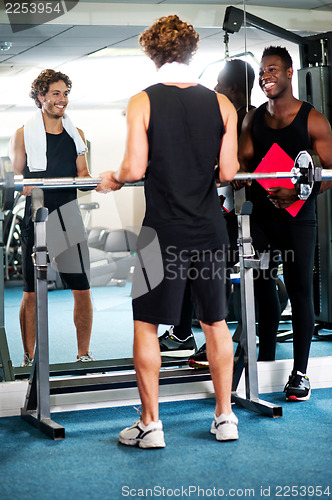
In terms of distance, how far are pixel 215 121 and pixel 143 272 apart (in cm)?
60

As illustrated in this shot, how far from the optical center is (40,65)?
10.8 feet

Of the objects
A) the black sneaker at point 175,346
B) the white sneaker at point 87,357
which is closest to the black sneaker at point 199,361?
the black sneaker at point 175,346

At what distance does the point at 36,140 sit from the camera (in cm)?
324

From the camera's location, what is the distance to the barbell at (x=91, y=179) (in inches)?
99.9

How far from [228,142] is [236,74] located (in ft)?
4.16

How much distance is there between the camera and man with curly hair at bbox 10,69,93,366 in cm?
323

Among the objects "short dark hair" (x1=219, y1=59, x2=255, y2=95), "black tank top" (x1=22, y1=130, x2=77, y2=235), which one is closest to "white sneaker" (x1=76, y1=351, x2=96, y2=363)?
"black tank top" (x1=22, y1=130, x2=77, y2=235)

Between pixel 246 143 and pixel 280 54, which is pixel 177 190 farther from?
pixel 280 54

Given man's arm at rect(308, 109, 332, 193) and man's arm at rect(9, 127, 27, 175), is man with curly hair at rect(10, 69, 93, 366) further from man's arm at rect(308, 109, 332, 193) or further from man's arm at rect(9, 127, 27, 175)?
man's arm at rect(308, 109, 332, 193)

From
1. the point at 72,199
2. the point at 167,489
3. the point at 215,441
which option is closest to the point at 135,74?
the point at 72,199

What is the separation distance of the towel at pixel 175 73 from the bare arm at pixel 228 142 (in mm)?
136

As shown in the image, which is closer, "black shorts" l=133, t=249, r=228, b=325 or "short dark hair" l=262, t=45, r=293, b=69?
"black shorts" l=133, t=249, r=228, b=325

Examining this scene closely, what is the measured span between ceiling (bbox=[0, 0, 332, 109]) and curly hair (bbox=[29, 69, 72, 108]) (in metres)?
0.03

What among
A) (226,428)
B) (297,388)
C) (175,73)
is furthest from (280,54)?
(226,428)
